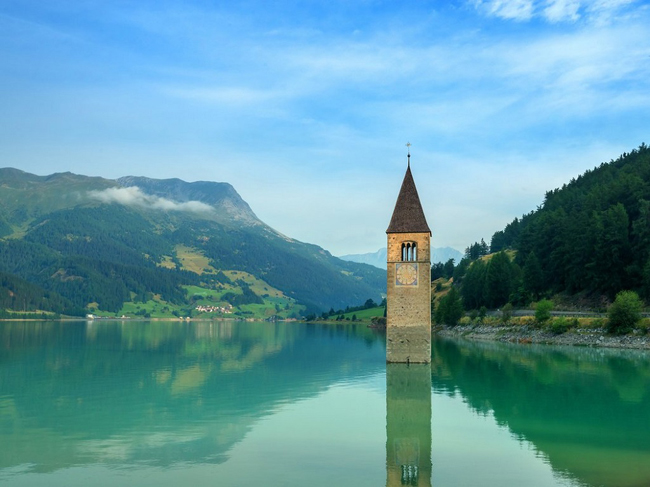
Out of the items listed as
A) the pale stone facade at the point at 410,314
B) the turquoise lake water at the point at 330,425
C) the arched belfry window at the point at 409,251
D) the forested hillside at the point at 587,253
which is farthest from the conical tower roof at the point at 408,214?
the forested hillside at the point at 587,253

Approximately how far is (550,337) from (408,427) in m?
58.4

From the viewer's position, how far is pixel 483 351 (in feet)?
250

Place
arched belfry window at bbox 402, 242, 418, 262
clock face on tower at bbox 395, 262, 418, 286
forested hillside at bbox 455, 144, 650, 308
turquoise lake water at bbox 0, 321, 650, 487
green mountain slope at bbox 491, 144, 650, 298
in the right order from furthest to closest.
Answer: forested hillside at bbox 455, 144, 650, 308, green mountain slope at bbox 491, 144, 650, 298, arched belfry window at bbox 402, 242, 418, 262, clock face on tower at bbox 395, 262, 418, 286, turquoise lake water at bbox 0, 321, 650, 487

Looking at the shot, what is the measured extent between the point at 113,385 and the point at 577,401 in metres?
32.0

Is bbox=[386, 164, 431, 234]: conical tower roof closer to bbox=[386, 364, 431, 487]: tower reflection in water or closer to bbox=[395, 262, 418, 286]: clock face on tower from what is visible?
bbox=[395, 262, 418, 286]: clock face on tower

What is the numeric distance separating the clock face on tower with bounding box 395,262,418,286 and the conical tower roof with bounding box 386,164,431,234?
3.38 meters

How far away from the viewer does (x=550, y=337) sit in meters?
82.5

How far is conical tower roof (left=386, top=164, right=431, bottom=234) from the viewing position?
56.6 m

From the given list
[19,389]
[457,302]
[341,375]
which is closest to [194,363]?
[341,375]

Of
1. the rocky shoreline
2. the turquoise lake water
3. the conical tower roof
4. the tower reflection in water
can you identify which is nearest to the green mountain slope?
the rocky shoreline

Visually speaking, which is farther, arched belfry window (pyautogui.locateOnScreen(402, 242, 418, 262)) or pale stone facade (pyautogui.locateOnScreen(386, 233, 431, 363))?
arched belfry window (pyautogui.locateOnScreen(402, 242, 418, 262))

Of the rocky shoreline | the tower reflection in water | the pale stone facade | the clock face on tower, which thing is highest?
A: the clock face on tower

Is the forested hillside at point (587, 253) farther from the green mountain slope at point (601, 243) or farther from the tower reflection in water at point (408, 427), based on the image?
the tower reflection in water at point (408, 427)

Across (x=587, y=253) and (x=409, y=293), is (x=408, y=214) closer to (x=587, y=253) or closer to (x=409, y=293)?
(x=409, y=293)
